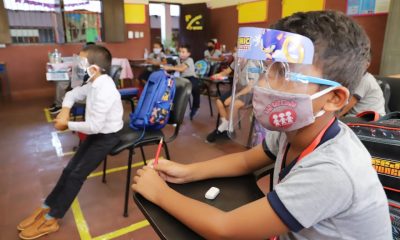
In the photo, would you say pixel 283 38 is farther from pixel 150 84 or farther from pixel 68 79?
pixel 68 79

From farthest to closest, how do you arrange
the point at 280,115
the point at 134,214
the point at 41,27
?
the point at 41,27, the point at 134,214, the point at 280,115

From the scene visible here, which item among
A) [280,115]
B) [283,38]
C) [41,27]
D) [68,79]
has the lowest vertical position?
[68,79]

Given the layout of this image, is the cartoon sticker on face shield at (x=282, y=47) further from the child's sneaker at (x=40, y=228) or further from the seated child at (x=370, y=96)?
the child's sneaker at (x=40, y=228)

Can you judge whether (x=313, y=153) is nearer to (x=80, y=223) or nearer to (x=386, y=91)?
(x=80, y=223)

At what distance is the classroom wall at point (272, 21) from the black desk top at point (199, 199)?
1.24 metres

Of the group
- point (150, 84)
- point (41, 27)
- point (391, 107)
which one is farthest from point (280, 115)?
point (41, 27)

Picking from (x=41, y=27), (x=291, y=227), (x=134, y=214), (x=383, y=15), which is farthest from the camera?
(x=41, y=27)

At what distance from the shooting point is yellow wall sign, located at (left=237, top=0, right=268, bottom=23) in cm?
632

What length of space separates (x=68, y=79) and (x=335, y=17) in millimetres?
4608

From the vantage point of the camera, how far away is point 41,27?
6.26m

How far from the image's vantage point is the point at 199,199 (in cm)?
94

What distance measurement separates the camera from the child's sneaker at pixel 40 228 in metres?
1.81

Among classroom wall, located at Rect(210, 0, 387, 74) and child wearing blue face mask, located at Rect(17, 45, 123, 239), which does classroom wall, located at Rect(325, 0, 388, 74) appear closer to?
classroom wall, located at Rect(210, 0, 387, 74)

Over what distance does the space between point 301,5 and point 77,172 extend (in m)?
5.16
